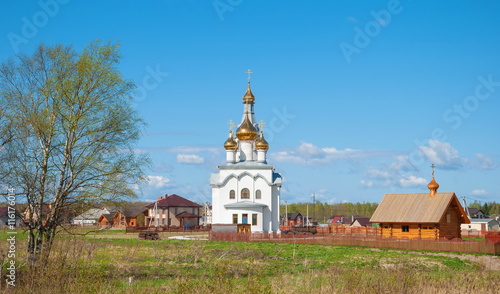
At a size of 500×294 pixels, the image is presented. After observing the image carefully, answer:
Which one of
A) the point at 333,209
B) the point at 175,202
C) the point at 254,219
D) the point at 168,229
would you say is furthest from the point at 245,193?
the point at 333,209

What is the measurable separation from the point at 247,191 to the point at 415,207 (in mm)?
19862

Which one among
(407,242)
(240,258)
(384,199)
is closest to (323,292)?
(240,258)

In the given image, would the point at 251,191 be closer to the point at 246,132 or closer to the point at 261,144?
the point at 261,144

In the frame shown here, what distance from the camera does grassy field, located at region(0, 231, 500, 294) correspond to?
11234mm

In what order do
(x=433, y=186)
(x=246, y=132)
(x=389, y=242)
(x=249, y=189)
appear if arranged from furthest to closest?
(x=246, y=132)
(x=249, y=189)
(x=433, y=186)
(x=389, y=242)

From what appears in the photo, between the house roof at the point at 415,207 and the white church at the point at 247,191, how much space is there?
15250 millimetres

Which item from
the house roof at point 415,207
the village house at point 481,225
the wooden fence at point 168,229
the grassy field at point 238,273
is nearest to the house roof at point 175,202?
the wooden fence at point 168,229

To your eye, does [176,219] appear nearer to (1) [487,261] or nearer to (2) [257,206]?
(2) [257,206]

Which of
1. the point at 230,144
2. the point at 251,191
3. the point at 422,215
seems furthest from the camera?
the point at 230,144

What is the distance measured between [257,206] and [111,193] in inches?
1455

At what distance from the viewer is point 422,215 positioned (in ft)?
128

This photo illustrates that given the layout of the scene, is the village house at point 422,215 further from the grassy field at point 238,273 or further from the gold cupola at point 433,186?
the grassy field at point 238,273

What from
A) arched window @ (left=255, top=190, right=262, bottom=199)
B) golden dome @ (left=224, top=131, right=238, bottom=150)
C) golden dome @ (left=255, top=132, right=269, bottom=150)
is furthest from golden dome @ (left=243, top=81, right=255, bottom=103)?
arched window @ (left=255, top=190, right=262, bottom=199)

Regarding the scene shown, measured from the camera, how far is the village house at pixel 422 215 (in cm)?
3866
